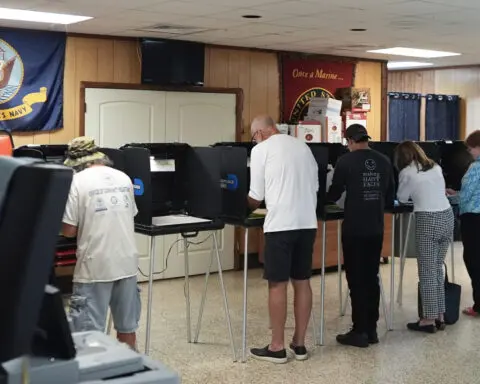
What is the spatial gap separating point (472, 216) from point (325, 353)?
5.63 ft

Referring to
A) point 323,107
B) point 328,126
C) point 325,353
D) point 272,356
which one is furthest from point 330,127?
point 272,356

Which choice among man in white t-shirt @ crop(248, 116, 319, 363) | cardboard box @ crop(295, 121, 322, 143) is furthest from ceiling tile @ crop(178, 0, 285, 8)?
cardboard box @ crop(295, 121, 322, 143)

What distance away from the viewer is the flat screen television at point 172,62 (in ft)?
22.3

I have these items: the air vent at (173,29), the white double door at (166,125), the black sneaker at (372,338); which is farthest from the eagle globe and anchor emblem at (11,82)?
the black sneaker at (372,338)

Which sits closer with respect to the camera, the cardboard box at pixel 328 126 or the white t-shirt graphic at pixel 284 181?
the white t-shirt graphic at pixel 284 181

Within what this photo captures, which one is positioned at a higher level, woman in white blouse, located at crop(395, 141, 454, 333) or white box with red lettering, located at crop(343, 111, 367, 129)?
white box with red lettering, located at crop(343, 111, 367, 129)

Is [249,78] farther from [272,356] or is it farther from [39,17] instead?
[272,356]

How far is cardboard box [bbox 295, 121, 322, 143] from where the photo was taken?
780cm

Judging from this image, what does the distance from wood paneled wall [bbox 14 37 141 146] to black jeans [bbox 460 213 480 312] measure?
3.38 meters

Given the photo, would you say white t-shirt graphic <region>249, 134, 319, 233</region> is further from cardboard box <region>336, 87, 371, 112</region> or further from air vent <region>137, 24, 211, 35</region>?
cardboard box <region>336, 87, 371, 112</region>

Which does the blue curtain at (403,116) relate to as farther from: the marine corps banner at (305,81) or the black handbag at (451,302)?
the black handbag at (451,302)

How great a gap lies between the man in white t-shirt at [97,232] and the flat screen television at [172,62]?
10.8 ft

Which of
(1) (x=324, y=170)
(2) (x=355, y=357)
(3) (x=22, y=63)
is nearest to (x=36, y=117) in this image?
(3) (x=22, y=63)

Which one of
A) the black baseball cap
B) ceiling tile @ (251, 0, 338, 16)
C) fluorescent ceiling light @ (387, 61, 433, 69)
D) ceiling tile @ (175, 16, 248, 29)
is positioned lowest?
the black baseball cap
